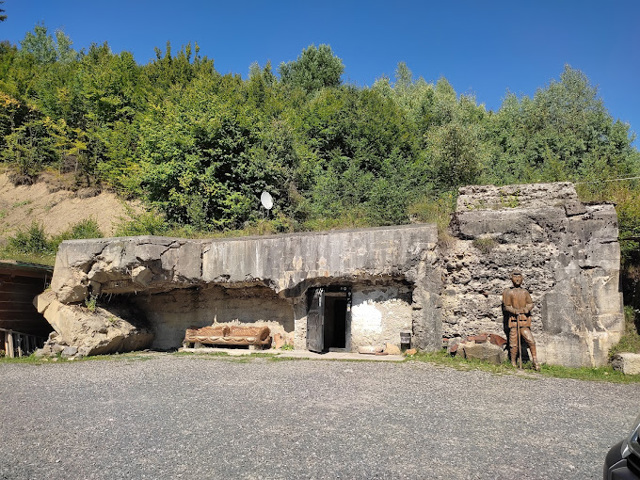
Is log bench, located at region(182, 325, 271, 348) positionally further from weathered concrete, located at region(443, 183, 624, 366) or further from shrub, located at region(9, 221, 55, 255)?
shrub, located at region(9, 221, 55, 255)

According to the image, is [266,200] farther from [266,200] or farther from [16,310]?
[16,310]

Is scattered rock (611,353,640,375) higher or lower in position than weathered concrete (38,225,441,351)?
lower

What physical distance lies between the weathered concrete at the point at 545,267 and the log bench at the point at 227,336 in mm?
4562

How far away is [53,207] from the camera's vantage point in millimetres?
23359

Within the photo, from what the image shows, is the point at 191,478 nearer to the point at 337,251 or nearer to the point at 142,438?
the point at 142,438

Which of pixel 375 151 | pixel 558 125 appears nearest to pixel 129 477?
pixel 375 151

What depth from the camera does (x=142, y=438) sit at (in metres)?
5.26

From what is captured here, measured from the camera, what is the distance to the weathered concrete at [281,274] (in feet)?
35.3

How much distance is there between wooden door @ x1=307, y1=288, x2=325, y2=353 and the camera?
11703mm

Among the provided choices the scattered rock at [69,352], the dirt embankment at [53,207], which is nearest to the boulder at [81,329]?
the scattered rock at [69,352]

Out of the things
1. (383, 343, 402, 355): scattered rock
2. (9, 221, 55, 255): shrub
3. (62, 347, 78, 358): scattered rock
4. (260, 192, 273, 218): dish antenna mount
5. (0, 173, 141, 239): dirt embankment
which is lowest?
(62, 347, 78, 358): scattered rock

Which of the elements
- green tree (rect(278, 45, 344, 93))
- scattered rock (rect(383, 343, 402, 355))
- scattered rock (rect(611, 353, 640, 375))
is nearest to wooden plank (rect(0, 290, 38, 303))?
scattered rock (rect(383, 343, 402, 355))

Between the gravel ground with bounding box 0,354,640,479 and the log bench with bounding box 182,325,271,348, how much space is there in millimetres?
2859

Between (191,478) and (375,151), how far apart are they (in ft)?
67.0
